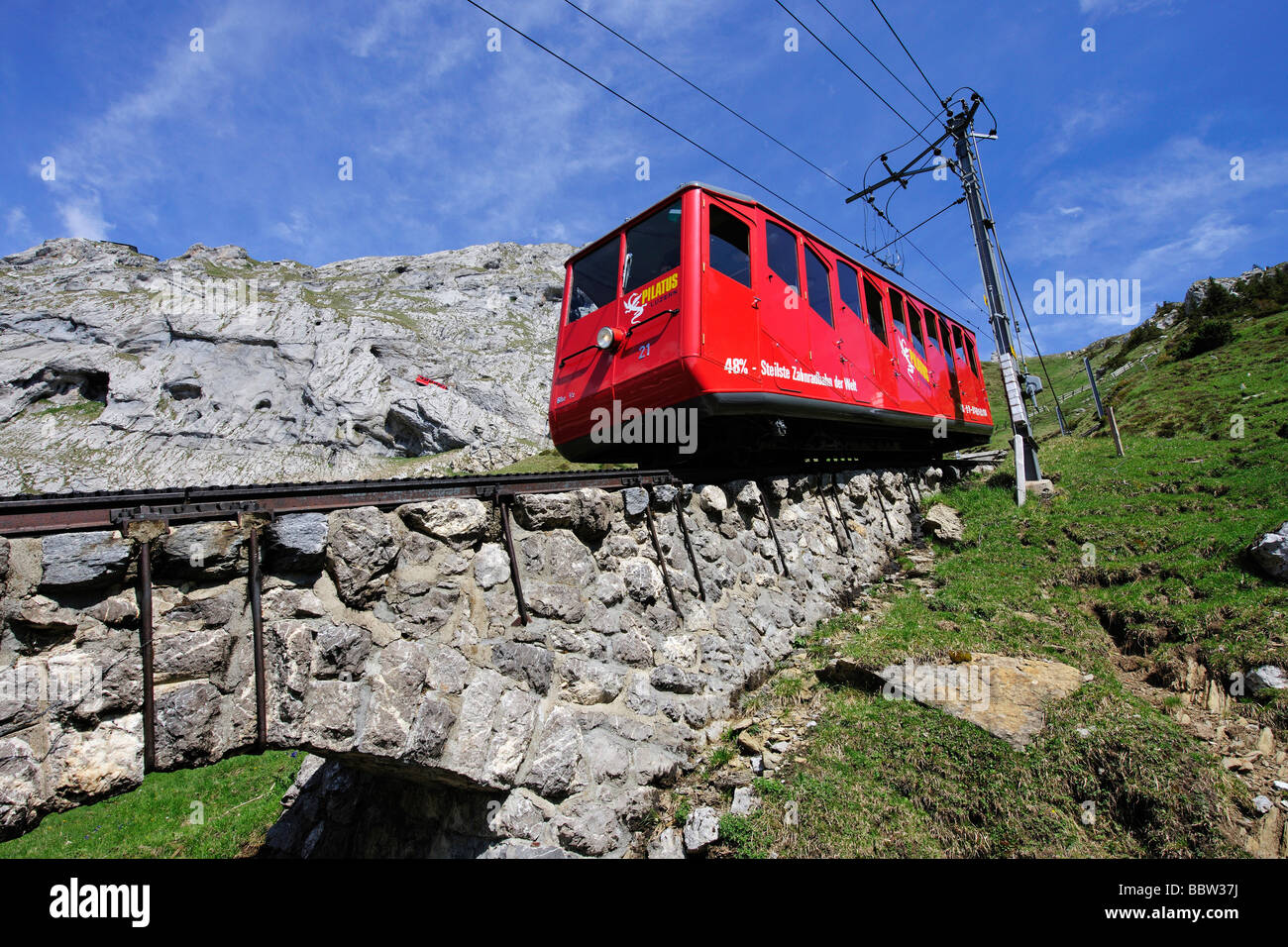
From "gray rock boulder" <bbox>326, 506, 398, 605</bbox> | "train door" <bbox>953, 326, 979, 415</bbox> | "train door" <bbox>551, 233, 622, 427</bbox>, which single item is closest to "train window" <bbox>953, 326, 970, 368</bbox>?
"train door" <bbox>953, 326, 979, 415</bbox>

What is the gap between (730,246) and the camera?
588cm

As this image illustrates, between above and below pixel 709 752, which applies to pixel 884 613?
above

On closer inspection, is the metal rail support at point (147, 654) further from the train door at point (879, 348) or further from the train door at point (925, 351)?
the train door at point (925, 351)

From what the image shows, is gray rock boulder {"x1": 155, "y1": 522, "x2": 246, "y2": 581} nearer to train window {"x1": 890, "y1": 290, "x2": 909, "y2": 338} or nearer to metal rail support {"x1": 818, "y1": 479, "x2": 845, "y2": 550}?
metal rail support {"x1": 818, "y1": 479, "x2": 845, "y2": 550}

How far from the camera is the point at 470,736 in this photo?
10.1ft

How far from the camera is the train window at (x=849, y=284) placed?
781 cm

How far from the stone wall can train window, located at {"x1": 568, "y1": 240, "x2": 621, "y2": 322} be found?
8.74 ft

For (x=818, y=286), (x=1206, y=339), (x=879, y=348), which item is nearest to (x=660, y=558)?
(x=818, y=286)

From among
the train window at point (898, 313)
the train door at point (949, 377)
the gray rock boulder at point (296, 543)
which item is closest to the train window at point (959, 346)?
the train door at point (949, 377)

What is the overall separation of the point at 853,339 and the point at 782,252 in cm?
203

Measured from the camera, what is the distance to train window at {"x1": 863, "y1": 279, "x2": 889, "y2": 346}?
8.59 metres

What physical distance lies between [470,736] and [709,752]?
2.07m

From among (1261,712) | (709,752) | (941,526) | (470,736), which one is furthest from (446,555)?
(941,526)
